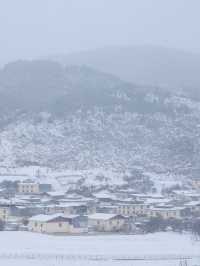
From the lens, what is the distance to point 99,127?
9662 centimetres

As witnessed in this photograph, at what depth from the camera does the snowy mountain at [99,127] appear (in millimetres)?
86312

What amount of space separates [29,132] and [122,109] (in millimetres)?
14741

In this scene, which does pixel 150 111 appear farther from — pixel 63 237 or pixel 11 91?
pixel 63 237

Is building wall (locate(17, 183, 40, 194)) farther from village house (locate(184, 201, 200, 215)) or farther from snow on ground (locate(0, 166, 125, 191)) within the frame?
village house (locate(184, 201, 200, 215))

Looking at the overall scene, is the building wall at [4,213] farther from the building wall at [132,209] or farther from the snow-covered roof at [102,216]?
the building wall at [132,209]

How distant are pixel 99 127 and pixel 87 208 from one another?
38403 millimetres

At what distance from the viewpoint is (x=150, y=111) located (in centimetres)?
10288

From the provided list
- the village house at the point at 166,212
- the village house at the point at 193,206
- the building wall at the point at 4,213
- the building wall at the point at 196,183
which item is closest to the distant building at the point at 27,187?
the building wall at the point at 4,213

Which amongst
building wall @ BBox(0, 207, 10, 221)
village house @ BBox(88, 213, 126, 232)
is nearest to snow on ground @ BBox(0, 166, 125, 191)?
building wall @ BBox(0, 207, 10, 221)

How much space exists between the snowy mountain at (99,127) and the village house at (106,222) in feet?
94.0

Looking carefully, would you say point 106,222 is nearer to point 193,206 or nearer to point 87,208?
point 87,208

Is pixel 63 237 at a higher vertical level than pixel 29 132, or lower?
lower

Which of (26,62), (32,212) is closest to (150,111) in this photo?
(26,62)

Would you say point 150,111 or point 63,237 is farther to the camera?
point 150,111
